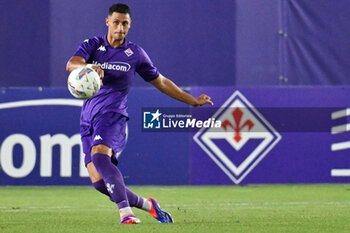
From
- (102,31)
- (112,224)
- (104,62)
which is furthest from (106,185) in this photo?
(102,31)

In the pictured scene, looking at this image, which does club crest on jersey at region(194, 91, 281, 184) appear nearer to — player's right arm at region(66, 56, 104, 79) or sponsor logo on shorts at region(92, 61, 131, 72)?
sponsor logo on shorts at region(92, 61, 131, 72)

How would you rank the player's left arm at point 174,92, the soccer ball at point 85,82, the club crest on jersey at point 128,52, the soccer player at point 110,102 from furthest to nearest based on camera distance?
the player's left arm at point 174,92
the club crest on jersey at point 128,52
the soccer player at point 110,102
the soccer ball at point 85,82

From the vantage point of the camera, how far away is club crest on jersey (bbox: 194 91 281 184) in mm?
12875

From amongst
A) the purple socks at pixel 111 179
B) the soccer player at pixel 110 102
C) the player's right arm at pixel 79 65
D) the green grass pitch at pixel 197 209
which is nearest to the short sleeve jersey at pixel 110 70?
the soccer player at pixel 110 102

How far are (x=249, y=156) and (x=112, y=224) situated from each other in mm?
5688

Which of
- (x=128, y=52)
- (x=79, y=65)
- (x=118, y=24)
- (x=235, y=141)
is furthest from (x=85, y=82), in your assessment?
(x=235, y=141)

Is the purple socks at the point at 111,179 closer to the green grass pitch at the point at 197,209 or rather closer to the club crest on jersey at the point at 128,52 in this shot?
the green grass pitch at the point at 197,209

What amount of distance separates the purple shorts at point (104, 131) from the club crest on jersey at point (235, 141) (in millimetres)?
5271

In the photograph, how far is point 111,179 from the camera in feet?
23.8

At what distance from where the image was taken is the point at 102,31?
1391 cm

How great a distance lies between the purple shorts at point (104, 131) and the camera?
7.48m

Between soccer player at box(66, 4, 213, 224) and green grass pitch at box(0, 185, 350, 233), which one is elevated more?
soccer player at box(66, 4, 213, 224)

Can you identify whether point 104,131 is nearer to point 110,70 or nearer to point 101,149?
point 101,149

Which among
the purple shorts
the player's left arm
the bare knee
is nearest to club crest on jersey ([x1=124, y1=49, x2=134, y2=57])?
the player's left arm
